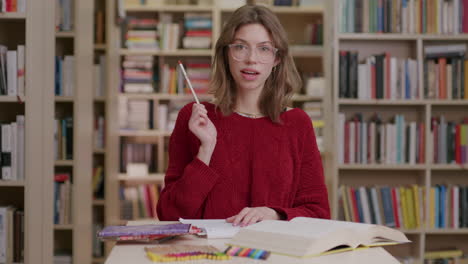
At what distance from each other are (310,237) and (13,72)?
1.85 metres

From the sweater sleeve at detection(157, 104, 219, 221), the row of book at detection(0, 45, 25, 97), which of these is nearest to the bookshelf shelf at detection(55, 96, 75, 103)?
the row of book at detection(0, 45, 25, 97)

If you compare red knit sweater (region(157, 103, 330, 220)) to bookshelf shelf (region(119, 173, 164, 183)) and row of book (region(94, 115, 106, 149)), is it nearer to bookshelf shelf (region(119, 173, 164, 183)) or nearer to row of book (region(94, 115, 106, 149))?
row of book (region(94, 115, 106, 149))

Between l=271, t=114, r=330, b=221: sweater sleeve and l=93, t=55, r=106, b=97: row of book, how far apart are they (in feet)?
10.1

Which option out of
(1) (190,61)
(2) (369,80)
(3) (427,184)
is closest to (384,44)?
(2) (369,80)

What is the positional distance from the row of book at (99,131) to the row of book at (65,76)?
89cm

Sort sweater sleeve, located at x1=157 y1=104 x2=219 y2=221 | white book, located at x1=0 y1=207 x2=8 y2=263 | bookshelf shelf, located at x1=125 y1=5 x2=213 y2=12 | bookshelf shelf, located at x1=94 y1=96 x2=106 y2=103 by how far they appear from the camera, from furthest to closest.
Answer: bookshelf shelf, located at x1=125 y1=5 x2=213 y2=12 < bookshelf shelf, located at x1=94 y1=96 x2=106 y2=103 < white book, located at x1=0 y1=207 x2=8 y2=263 < sweater sleeve, located at x1=157 y1=104 x2=219 y2=221

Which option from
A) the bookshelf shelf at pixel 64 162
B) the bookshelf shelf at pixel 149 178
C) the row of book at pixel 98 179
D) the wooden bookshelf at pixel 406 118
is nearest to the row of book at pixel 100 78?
the row of book at pixel 98 179

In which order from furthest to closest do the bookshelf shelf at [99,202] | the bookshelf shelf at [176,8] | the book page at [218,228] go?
the bookshelf shelf at [176,8], the bookshelf shelf at [99,202], the book page at [218,228]

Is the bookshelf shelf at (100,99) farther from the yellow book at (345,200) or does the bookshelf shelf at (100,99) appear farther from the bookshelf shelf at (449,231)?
the bookshelf shelf at (449,231)

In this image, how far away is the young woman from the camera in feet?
5.79

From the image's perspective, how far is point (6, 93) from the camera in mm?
2711

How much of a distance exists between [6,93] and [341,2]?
209 centimetres

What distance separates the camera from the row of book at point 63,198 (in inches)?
156

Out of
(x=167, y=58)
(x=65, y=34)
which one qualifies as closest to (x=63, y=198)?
(x=65, y=34)
